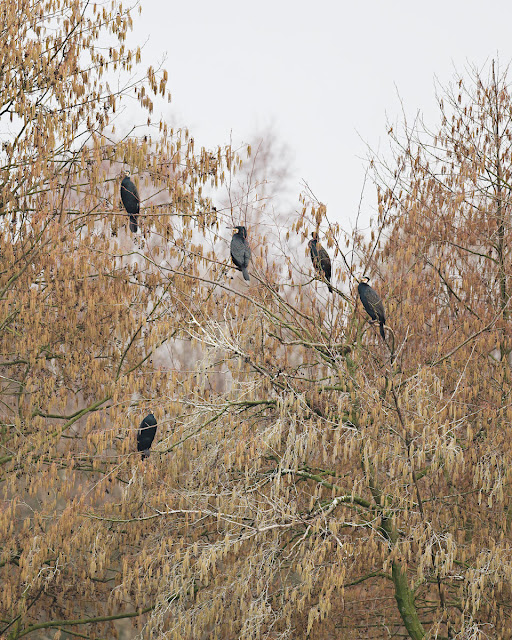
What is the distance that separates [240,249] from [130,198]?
113 cm

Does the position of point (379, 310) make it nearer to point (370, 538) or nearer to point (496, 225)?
point (370, 538)

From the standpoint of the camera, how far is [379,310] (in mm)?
6996

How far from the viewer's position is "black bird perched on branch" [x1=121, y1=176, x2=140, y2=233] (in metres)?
7.33

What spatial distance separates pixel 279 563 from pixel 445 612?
1.46 m

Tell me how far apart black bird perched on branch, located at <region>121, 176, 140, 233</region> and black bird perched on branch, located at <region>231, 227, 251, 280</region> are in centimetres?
93

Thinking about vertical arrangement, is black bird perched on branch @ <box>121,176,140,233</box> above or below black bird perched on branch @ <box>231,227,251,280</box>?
above

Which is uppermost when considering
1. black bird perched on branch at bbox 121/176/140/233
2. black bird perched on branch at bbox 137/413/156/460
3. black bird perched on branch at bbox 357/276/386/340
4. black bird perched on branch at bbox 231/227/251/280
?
black bird perched on branch at bbox 121/176/140/233

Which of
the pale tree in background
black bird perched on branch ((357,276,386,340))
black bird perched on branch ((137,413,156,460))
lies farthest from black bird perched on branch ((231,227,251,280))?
black bird perched on branch ((137,413,156,460))

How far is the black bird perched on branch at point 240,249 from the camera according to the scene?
757 centimetres

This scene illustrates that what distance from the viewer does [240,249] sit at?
7.58 metres

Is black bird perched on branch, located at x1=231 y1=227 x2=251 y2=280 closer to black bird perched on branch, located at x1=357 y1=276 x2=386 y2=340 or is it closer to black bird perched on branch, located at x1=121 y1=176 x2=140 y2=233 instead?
black bird perched on branch, located at x1=121 y1=176 x2=140 y2=233

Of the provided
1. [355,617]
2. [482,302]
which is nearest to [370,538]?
[355,617]

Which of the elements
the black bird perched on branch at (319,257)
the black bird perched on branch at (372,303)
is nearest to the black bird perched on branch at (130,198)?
the black bird perched on branch at (319,257)

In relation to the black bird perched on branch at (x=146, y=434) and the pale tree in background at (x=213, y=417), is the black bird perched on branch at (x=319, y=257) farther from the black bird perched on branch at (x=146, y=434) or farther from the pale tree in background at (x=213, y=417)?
the black bird perched on branch at (x=146, y=434)
